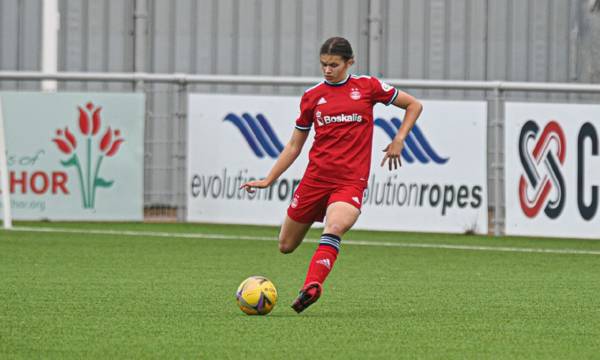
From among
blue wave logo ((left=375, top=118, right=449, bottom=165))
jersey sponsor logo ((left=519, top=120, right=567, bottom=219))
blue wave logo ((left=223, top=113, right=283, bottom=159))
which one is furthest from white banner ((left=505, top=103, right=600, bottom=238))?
blue wave logo ((left=223, top=113, right=283, bottom=159))

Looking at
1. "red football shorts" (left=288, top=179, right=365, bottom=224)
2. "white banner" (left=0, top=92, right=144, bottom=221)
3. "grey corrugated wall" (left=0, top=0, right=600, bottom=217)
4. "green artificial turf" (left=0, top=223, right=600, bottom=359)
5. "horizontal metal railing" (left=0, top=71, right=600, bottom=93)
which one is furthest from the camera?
"grey corrugated wall" (left=0, top=0, right=600, bottom=217)

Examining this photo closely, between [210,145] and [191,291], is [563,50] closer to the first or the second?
[210,145]

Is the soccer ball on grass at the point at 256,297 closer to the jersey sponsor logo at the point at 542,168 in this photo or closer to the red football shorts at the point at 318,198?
the red football shorts at the point at 318,198

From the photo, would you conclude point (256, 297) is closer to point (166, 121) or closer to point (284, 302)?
point (284, 302)

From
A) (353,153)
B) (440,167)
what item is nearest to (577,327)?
(353,153)

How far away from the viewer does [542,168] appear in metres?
16.5

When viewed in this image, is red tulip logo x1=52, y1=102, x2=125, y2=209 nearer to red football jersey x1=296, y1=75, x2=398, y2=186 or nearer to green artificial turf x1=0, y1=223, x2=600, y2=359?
green artificial turf x1=0, y1=223, x2=600, y2=359

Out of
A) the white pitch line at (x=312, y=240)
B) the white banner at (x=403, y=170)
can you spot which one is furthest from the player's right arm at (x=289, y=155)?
the white banner at (x=403, y=170)

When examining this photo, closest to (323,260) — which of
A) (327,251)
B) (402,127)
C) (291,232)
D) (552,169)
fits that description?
(327,251)

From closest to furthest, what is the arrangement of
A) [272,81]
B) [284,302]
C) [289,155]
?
[289,155] < [284,302] < [272,81]

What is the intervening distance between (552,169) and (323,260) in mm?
8339

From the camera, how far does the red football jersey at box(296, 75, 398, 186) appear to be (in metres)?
8.93

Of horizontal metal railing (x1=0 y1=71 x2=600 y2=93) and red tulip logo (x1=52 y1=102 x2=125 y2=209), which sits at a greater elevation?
horizontal metal railing (x1=0 y1=71 x2=600 y2=93)

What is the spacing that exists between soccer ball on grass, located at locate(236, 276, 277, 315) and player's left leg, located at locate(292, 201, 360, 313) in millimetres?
190
